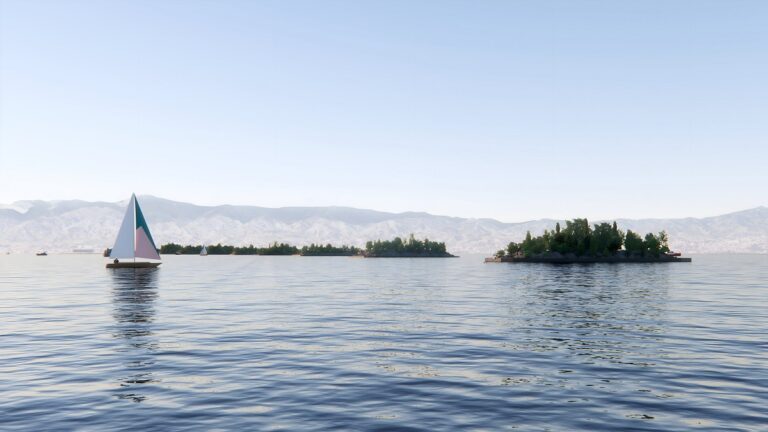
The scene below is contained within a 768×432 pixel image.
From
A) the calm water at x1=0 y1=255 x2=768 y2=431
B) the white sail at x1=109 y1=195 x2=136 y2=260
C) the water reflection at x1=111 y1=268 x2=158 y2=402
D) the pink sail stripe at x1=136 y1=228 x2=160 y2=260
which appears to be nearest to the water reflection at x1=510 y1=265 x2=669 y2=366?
the calm water at x1=0 y1=255 x2=768 y2=431

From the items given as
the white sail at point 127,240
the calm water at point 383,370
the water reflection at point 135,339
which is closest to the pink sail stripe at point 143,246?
the white sail at point 127,240

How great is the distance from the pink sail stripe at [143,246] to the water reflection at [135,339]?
59518 millimetres

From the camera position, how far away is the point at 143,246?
135750 mm

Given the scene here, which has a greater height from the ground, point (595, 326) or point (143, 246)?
point (143, 246)

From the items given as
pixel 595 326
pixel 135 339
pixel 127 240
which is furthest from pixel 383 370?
pixel 127 240

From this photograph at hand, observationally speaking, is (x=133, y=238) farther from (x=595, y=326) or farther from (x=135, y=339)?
(x=595, y=326)

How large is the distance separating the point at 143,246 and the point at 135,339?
10377 cm

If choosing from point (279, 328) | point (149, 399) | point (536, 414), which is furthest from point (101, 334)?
point (536, 414)

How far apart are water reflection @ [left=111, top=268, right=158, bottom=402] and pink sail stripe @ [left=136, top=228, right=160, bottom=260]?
5952cm

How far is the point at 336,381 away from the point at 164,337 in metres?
18.2

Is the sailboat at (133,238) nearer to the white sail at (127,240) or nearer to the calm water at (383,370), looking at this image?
the white sail at (127,240)

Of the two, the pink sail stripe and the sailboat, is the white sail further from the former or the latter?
the pink sail stripe

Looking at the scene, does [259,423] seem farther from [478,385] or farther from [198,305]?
[198,305]

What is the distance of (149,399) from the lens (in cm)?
2297
